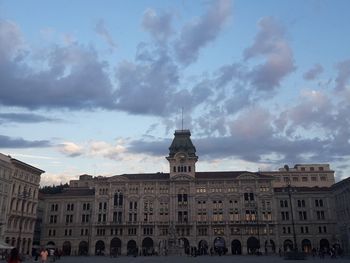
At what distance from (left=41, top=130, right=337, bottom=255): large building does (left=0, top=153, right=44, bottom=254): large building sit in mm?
17498

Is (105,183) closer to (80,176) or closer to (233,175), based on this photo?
(233,175)

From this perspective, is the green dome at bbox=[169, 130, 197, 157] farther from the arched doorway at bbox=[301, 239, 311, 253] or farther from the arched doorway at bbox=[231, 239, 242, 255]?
the arched doorway at bbox=[301, 239, 311, 253]

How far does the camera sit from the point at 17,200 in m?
79.2

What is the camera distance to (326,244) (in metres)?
95.9

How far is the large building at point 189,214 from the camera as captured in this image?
9650 centimetres

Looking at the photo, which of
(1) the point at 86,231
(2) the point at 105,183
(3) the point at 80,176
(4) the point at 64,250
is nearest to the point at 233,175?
(2) the point at 105,183

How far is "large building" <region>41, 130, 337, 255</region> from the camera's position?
96.5m

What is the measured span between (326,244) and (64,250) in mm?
65104

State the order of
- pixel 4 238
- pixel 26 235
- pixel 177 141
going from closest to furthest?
pixel 4 238, pixel 26 235, pixel 177 141

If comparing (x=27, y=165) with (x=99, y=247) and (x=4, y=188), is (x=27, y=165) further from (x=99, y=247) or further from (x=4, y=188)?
(x=99, y=247)

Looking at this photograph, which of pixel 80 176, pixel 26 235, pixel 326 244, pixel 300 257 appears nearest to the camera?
pixel 300 257

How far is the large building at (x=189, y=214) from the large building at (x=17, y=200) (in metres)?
17.5

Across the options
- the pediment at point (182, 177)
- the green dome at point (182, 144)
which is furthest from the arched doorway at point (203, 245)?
the green dome at point (182, 144)

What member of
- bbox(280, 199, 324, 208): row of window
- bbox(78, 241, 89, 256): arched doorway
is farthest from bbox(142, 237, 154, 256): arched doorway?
bbox(280, 199, 324, 208): row of window
